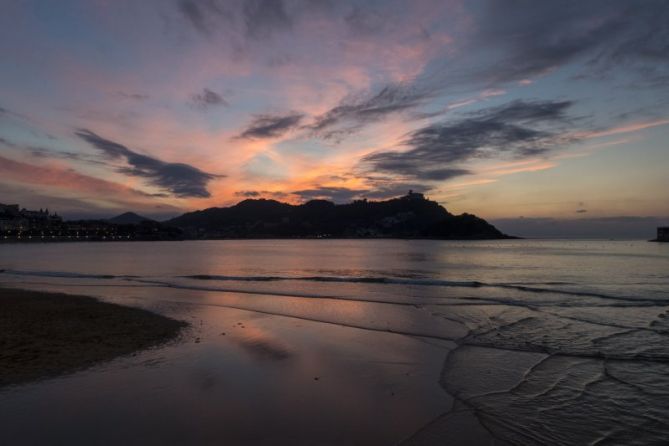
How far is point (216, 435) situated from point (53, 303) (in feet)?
56.1

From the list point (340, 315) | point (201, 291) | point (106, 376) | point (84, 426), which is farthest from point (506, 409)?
point (201, 291)

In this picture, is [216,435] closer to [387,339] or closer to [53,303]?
[387,339]

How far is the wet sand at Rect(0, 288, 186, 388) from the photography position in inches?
348

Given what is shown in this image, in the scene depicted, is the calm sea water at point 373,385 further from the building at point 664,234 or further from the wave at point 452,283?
Answer: the building at point 664,234

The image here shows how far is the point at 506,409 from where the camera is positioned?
22.3ft

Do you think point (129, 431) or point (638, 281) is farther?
point (638, 281)

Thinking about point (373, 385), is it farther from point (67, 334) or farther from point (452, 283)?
point (452, 283)

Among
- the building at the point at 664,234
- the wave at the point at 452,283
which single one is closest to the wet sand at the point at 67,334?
the wave at the point at 452,283

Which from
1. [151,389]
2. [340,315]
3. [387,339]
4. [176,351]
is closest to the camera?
[151,389]

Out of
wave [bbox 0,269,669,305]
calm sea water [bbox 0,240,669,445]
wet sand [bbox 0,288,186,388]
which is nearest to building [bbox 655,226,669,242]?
wave [bbox 0,269,669,305]

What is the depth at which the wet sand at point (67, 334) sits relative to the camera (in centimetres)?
883

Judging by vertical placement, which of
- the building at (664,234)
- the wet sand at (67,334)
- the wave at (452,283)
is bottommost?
the wave at (452,283)

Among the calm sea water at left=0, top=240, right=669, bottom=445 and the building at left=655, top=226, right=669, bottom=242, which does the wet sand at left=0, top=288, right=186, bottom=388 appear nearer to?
the calm sea water at left=0, top=240, right=669, bottom=445

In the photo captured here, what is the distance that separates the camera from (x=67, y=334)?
12078 mm
